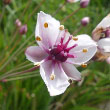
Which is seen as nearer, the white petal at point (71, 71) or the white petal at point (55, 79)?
the white petal at point (55, 79)

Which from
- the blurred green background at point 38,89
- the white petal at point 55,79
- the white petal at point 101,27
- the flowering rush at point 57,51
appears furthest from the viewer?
the blurred green background at point 38,89

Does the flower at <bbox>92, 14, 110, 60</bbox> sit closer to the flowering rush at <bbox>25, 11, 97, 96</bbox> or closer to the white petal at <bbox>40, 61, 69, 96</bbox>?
the flowering rush at <bbox>25, 11, 97, 96</bbox>

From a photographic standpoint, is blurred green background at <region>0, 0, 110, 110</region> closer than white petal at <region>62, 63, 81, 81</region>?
No

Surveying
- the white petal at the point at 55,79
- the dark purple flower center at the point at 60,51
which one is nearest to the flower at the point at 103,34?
the dark purple flower center at the point at 60,51

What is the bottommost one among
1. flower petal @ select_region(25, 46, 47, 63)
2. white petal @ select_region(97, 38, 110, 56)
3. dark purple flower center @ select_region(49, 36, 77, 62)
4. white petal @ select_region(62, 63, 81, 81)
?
white petal @ select_region(62, 63, 81, 81)

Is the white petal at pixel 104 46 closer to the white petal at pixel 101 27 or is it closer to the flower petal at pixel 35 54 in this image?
the white petal at pixel 101 27

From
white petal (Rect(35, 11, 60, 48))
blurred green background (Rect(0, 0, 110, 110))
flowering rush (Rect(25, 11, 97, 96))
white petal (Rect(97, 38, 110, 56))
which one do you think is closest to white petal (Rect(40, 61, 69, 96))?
flowering rush (Rect(25, 11, 97, 96))

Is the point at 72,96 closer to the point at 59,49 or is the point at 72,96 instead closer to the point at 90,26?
the point at 90,26

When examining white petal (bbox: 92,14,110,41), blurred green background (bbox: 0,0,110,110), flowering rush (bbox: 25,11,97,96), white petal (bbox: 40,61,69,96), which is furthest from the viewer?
blurred green background (bbox: 0,0,110,110)

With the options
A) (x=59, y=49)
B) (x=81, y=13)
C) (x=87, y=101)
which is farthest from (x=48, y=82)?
(x=81, y=13)
